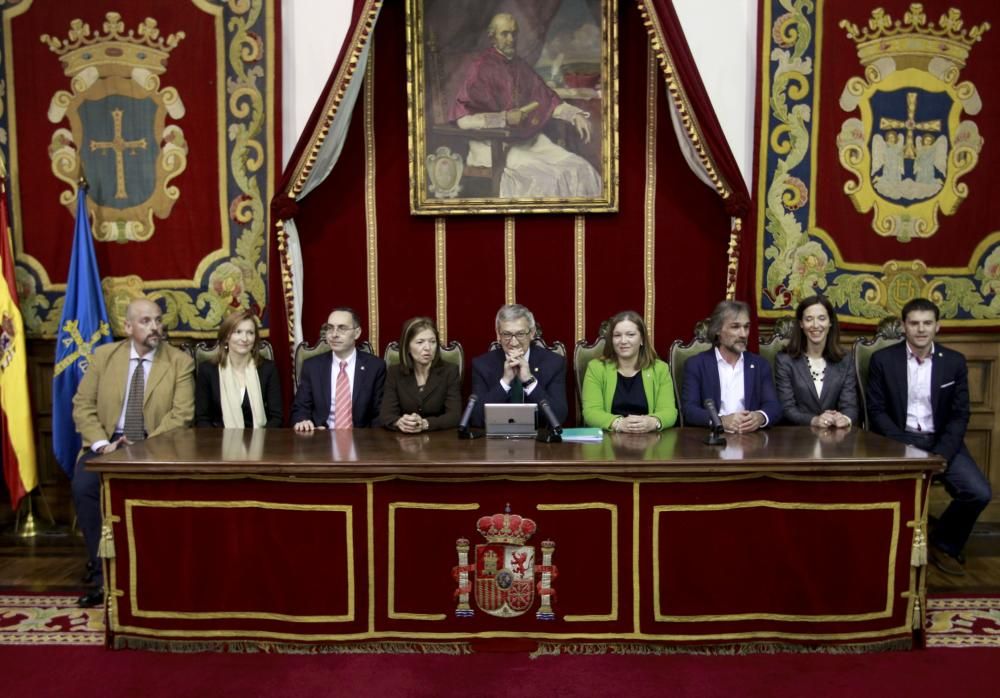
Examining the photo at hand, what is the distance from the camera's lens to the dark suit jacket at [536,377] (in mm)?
3838

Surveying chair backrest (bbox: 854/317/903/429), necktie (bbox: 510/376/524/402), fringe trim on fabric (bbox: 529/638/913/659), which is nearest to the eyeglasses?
necktie (bbox: 510/376/524/402)

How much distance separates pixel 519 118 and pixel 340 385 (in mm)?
1666

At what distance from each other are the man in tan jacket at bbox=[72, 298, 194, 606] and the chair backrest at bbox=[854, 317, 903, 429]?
10.7 feet

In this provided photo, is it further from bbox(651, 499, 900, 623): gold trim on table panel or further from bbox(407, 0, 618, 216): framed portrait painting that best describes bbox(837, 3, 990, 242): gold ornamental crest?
bbox(651, 499, 900, 623): gold trim on table panel

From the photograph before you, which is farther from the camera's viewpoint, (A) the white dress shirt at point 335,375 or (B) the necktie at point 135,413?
(A) the white dress shirt at point 335,375

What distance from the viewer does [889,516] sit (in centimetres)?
296

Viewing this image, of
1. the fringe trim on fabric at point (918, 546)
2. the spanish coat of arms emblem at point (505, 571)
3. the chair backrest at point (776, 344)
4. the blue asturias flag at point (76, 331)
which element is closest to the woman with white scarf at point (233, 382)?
the blue asturias flag at point (76, 331)

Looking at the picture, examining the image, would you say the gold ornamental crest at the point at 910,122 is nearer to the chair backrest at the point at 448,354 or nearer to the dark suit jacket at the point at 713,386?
the dark suit jacket at the point at 713,386

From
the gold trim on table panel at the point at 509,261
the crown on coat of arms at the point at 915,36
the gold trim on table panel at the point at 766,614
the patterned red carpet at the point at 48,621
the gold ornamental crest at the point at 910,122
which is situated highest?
the crown on coat of arms at the point at 915,36

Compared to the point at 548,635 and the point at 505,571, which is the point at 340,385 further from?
the point at 548,635

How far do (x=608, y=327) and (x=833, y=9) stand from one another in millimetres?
2017

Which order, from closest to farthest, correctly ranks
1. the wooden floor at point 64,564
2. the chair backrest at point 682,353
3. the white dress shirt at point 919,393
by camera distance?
the wooden floor at point 64,564 < the white dress shirt at point 919,393 < the chair backrest at point 682,353

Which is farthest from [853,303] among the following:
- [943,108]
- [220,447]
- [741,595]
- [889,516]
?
[220,447]

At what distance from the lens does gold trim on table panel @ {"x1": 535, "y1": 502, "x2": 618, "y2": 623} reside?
2.97m
